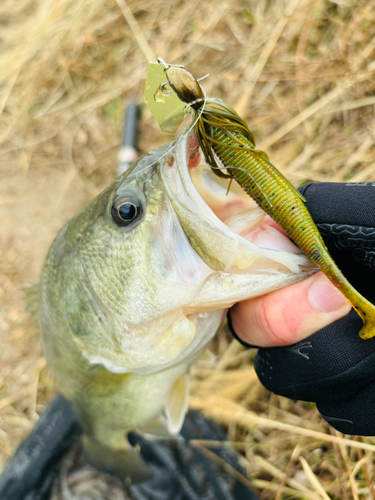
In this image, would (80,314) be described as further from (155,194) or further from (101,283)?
(155,194)

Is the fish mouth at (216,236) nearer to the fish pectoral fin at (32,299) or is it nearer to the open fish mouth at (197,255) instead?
the open fish mouth at (197,255)

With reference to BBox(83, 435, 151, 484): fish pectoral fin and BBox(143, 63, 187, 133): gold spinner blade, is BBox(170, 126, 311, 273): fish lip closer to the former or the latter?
BBox(143, 63, 187, 133): gold spinner blade

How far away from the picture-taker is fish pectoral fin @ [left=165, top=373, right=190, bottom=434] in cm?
150

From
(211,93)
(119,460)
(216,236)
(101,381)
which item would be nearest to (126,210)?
(216,236)

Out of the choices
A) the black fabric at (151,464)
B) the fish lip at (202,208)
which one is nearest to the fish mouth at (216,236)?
the fish lip at (202,208)

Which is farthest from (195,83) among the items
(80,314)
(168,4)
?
(168,4)

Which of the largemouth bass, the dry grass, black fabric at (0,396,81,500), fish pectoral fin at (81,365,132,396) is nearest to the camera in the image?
the largemouth bass

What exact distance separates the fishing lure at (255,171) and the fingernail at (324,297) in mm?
133

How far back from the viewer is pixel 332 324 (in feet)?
3.29

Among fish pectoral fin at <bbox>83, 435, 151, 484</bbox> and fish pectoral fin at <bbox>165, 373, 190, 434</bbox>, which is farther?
fish pectoral fin at <bbox>83, 435, 151, 484</bbox>

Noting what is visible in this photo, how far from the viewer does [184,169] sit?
32.6 inches

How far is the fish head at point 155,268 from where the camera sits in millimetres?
844

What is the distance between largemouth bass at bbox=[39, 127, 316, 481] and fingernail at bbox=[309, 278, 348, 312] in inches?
1.8

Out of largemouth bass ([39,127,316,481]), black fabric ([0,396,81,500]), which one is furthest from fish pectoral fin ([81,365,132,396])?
black fabric ([0,396,81,500])
